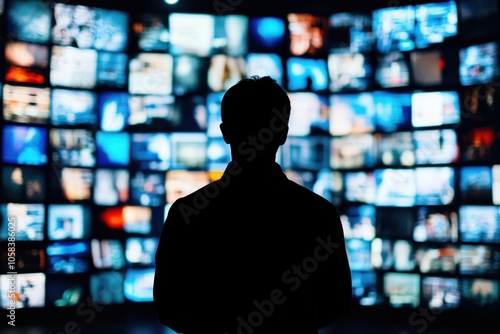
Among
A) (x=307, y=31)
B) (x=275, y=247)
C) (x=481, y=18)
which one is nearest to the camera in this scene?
(x=275, y=247)

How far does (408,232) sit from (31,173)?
3.35 metres

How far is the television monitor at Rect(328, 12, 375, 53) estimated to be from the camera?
5.67 m

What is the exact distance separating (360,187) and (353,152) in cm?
33

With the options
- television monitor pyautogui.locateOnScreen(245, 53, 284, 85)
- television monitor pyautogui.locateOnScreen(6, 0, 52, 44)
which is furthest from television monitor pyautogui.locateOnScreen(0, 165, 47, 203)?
television monitor pyautogui.locateOnScreen(245, 53, 284, 85)

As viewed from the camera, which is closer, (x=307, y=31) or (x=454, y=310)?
(x=454, y=310)

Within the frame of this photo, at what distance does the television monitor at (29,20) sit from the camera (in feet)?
16.8

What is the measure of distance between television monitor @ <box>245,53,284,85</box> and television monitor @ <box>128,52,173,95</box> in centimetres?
74

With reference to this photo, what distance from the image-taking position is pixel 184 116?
222 inches

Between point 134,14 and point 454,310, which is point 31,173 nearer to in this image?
point 134,14

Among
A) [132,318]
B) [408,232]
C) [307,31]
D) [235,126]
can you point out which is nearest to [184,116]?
[307,31]

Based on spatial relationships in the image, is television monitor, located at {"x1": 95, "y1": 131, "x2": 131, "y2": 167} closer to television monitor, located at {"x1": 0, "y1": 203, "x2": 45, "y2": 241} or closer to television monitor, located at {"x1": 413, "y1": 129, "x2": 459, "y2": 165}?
television monitor, located at {"x1": 0, "y1": 203, "x2": 45, "y2": 241}

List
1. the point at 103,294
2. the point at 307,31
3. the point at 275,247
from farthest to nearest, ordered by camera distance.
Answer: the point at 307,31 → the point at 103,294 → the point at 275,247

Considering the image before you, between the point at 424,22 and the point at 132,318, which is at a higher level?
the point at 424,22

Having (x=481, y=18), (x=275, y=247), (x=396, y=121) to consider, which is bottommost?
(x=275, y=247)
